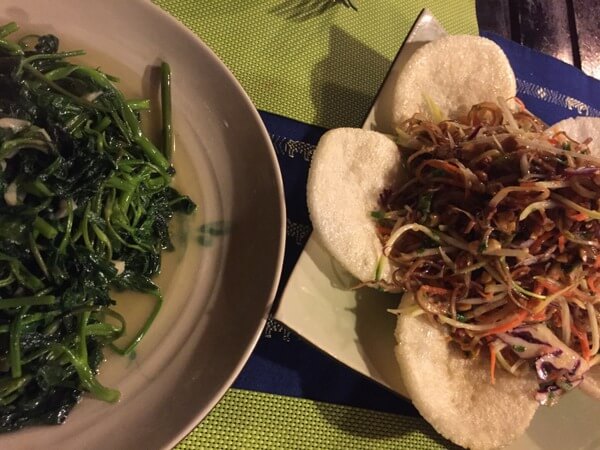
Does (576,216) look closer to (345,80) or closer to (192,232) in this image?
(345,80)

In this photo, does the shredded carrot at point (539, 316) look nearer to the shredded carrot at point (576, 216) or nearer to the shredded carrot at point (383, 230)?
the shredded carrot at point (576, 216)

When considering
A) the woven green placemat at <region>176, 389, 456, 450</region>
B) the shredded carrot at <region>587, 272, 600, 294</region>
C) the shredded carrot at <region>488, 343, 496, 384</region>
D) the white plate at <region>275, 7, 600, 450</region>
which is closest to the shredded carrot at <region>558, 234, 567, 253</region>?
the shredded carrot at <region>587, 272, 600, 294</region>

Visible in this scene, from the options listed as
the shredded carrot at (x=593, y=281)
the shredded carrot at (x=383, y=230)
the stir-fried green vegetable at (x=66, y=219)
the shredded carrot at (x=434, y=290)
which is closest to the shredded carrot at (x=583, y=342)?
the shredded carrot at (x=593, y=281)

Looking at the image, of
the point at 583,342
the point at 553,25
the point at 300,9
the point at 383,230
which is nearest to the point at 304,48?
the point at 300,9

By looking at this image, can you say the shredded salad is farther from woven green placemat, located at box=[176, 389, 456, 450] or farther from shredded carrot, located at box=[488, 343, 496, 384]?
woven green placemat, located at box=[176, 389, 456, 450]

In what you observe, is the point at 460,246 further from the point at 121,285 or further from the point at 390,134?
the point at 121,285

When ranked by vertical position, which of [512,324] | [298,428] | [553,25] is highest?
[553,25]
